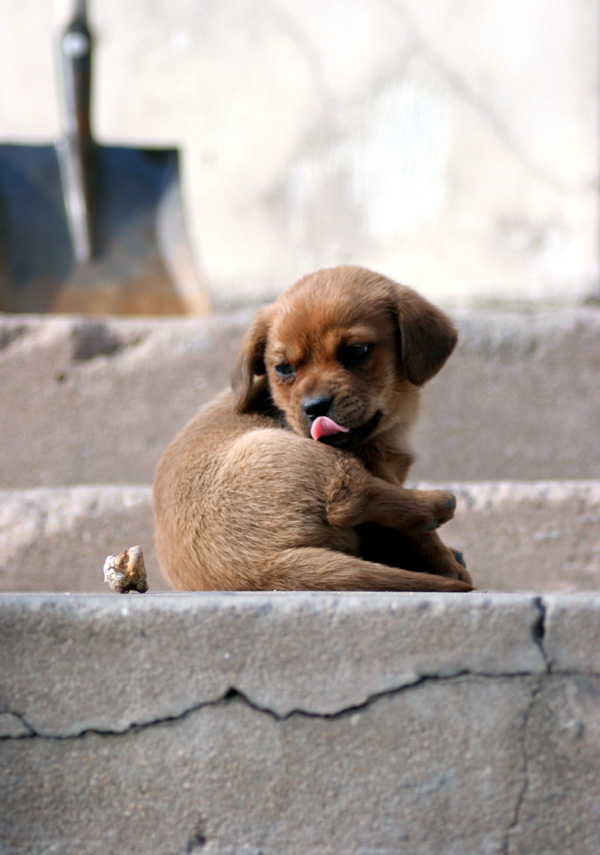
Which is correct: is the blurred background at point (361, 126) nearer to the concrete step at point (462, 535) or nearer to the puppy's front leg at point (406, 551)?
the concrete step at point (462, 535)

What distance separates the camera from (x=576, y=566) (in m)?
3.08

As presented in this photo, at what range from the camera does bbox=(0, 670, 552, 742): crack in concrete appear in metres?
1.55

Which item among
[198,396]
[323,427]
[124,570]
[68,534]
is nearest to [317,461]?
[323,427]

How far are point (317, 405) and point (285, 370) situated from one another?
276 mm

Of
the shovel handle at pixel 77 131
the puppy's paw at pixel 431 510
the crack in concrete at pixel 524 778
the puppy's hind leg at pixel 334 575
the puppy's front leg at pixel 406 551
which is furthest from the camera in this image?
the shovel handle at pixel 77 131

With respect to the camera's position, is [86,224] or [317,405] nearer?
[317,405]

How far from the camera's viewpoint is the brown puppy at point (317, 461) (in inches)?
83.8

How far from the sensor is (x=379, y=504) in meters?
2.21

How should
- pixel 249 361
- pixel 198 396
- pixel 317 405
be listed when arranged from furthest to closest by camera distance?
pixel 198 396 < pixel 249 361 < pixel 317 405

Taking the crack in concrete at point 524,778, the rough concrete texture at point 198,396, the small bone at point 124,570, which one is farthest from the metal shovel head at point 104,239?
the crack in concrete at point 524,778

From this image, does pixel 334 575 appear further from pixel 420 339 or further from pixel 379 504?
pixel 420 339

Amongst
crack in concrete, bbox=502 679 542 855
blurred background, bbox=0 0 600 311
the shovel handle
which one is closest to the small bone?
crack in concrete, bbox=502 679 542 855

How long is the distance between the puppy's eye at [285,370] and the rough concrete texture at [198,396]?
1127mm

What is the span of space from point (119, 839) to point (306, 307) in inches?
58.5
